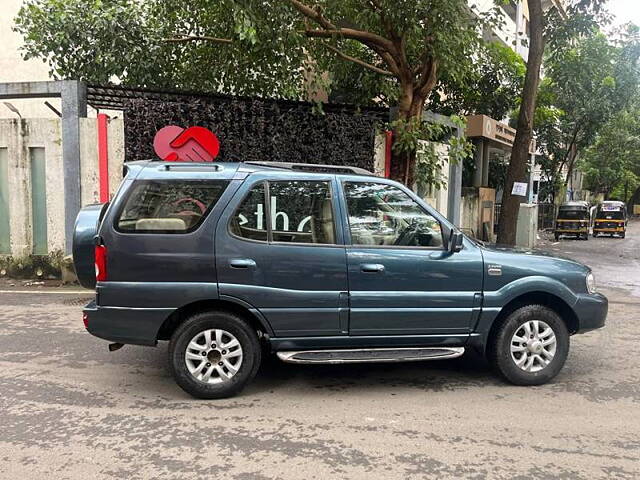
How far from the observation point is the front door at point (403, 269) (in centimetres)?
444

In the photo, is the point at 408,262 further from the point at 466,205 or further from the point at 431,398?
the point at 466,205

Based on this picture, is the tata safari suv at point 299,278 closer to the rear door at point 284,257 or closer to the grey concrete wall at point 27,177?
the rear door at point 284,257

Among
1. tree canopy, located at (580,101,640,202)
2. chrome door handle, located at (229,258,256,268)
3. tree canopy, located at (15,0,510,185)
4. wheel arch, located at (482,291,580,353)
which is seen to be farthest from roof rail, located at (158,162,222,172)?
tree canopy, located at (580,101,640,202)

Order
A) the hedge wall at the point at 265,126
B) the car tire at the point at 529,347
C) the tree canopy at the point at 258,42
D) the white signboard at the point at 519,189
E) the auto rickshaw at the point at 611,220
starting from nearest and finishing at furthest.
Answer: the car tire at the point at 529,347 → the tree canopy at the point at 258,42 → the hedge wall at the point at 265,126 → the white signboard at the point at 519,189 → the auto rickshaw at the point at 611,220

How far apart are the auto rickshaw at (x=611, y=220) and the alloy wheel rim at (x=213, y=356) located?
2564cm

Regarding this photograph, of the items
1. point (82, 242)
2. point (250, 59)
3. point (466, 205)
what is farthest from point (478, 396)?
point (466, 205)

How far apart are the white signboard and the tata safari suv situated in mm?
5410

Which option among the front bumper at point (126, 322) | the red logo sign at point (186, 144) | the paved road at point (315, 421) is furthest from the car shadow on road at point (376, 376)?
the red logo sign at point (186, 144)

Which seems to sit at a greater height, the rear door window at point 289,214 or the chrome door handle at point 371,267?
the rear door window at point 289,214

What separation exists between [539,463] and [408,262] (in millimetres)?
1756

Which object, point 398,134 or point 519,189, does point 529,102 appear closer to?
point 519,189

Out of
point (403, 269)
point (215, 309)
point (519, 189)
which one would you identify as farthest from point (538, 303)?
point (519, 189)

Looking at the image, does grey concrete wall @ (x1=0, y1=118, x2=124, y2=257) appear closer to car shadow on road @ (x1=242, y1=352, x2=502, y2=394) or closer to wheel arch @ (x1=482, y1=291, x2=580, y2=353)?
car shadow on road @ (x1=242, y1=352, x2=502, y2=394)

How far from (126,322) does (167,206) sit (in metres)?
0.97
